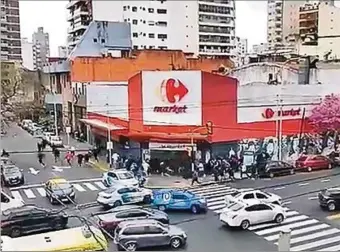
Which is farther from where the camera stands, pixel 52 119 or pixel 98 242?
pixel 52 119

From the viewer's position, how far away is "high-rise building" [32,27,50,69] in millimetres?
2497

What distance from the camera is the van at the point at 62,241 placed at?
76.3 inches

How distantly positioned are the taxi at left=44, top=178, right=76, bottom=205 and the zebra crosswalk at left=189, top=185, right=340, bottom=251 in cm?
57

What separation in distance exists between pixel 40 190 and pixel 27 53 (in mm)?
696

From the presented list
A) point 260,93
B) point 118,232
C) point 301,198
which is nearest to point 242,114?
point 260,93

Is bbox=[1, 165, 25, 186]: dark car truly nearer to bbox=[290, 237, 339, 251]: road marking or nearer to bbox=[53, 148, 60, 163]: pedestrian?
bbox=[53, 148, 60, 163]: pedestrian

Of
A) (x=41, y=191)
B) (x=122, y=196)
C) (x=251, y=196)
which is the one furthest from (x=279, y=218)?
(x=41, y=191)

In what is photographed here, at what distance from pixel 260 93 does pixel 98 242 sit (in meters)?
1.04

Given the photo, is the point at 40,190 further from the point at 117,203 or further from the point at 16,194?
the point at 117,203

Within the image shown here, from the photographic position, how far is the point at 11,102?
2232 millimetres

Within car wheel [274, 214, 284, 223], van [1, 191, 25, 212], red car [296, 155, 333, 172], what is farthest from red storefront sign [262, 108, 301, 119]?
van [1, 191, 25, 212]

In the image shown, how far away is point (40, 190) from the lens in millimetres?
2215

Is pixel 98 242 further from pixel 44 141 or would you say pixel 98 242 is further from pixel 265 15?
pixel 265 15

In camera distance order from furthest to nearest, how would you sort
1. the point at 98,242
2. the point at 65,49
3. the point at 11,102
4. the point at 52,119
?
the point at 65,49, the point at 52,119, the point at 11,102, the point at 98,242
